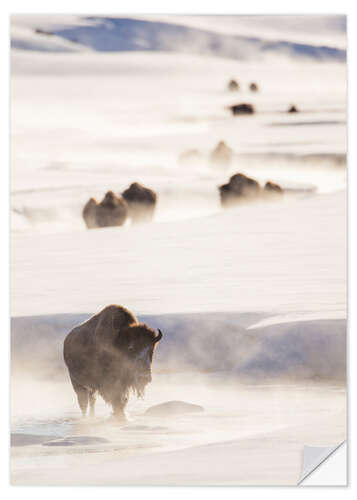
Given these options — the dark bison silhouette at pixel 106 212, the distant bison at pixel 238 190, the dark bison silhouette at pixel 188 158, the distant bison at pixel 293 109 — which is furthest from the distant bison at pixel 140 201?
the distant bison at pixel 293 109

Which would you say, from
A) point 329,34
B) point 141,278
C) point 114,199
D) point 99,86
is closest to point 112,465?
point 141,278

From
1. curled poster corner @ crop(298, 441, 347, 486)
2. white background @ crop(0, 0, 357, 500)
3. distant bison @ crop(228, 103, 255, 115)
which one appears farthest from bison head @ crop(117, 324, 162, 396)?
distant bison @ crop(228, 103, 255, 115)

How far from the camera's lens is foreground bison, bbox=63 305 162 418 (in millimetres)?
3574

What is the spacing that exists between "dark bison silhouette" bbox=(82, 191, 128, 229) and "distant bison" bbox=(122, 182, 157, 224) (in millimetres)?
31

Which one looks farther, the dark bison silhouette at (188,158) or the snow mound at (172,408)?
the dark bison silhouette at (188,158)

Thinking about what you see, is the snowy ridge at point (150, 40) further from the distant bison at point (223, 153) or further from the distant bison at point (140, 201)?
the distant bison at point (140, 201)

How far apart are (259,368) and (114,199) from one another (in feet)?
3.19

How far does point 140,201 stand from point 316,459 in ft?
4.46

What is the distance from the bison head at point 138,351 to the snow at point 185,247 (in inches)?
1.6

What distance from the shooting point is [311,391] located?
358 centimetres

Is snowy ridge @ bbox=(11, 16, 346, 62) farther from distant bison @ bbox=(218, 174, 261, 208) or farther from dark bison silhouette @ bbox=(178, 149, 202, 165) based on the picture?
distant bison @ bbox=(218, 174, 261, 208)

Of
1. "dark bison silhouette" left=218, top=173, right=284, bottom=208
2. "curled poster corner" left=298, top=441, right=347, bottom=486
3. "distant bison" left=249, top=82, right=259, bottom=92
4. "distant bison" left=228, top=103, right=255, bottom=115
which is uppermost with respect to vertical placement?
"distant bison" left=249, top=82, right=259, bottom=92
